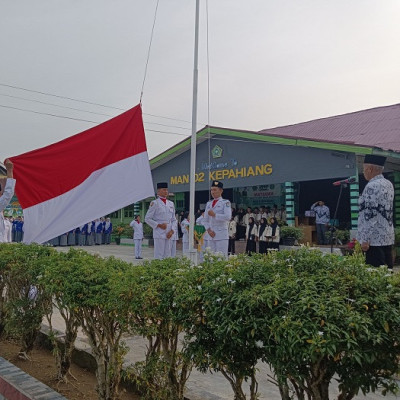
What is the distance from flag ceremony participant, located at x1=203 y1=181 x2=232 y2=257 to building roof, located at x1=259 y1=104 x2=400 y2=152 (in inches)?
257

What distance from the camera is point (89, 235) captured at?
2545 centimetres

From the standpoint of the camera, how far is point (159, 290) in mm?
2525

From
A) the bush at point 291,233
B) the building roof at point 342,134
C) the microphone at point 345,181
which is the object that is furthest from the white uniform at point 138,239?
the microphone at point 345,181

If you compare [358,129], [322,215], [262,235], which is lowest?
[262,235]

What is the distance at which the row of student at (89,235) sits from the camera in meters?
25.0

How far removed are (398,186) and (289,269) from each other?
1474cm

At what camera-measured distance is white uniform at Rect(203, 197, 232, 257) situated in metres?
→ 8.67

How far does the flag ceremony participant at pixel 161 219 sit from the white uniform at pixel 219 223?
96cm

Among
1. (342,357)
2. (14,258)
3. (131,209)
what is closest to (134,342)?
(14,258)

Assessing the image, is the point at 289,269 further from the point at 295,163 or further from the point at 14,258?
the point at 295,163

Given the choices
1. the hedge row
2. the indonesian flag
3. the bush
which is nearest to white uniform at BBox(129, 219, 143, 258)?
the bush

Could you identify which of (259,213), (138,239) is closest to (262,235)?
(259,213)

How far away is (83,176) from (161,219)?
3.49m

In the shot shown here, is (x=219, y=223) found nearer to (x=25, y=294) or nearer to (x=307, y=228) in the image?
(x=25, y=294)
